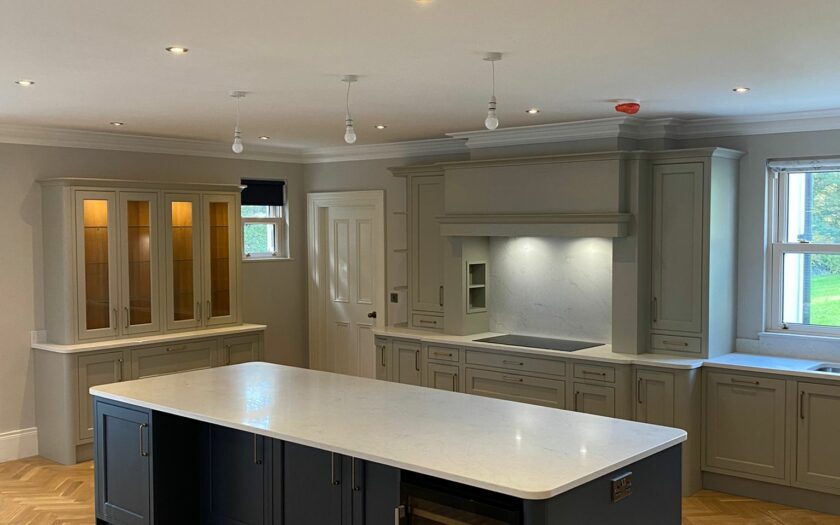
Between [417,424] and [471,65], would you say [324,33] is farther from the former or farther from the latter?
[417,424]

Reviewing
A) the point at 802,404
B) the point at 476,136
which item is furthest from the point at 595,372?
the point at 476,136

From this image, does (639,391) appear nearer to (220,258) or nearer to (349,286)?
(349,286)

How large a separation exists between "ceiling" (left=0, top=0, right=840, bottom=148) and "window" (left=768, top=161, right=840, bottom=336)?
54cm

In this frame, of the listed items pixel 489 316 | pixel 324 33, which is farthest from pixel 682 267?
pixel 324 33

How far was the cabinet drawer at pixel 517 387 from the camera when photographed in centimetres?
577

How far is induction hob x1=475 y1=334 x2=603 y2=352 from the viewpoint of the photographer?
5961 millimetres

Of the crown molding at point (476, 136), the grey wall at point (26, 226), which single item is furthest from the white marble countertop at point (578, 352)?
the grey wall at point (26, 226)

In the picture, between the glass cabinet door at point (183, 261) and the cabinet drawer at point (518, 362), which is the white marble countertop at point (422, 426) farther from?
the glass cabinet door at point (183, 261)

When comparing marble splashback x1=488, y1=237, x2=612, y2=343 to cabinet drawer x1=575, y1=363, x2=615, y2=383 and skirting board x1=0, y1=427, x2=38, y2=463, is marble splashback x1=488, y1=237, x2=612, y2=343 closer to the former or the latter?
cabinet drawer x1=575, y1=363, x2=615, y2=383

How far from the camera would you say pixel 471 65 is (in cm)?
378

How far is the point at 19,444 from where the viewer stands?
20.5ft

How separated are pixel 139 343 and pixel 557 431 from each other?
396 centimetres

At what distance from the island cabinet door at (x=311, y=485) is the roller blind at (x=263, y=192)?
437 centimetres

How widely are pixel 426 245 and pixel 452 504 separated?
4.01 meters
